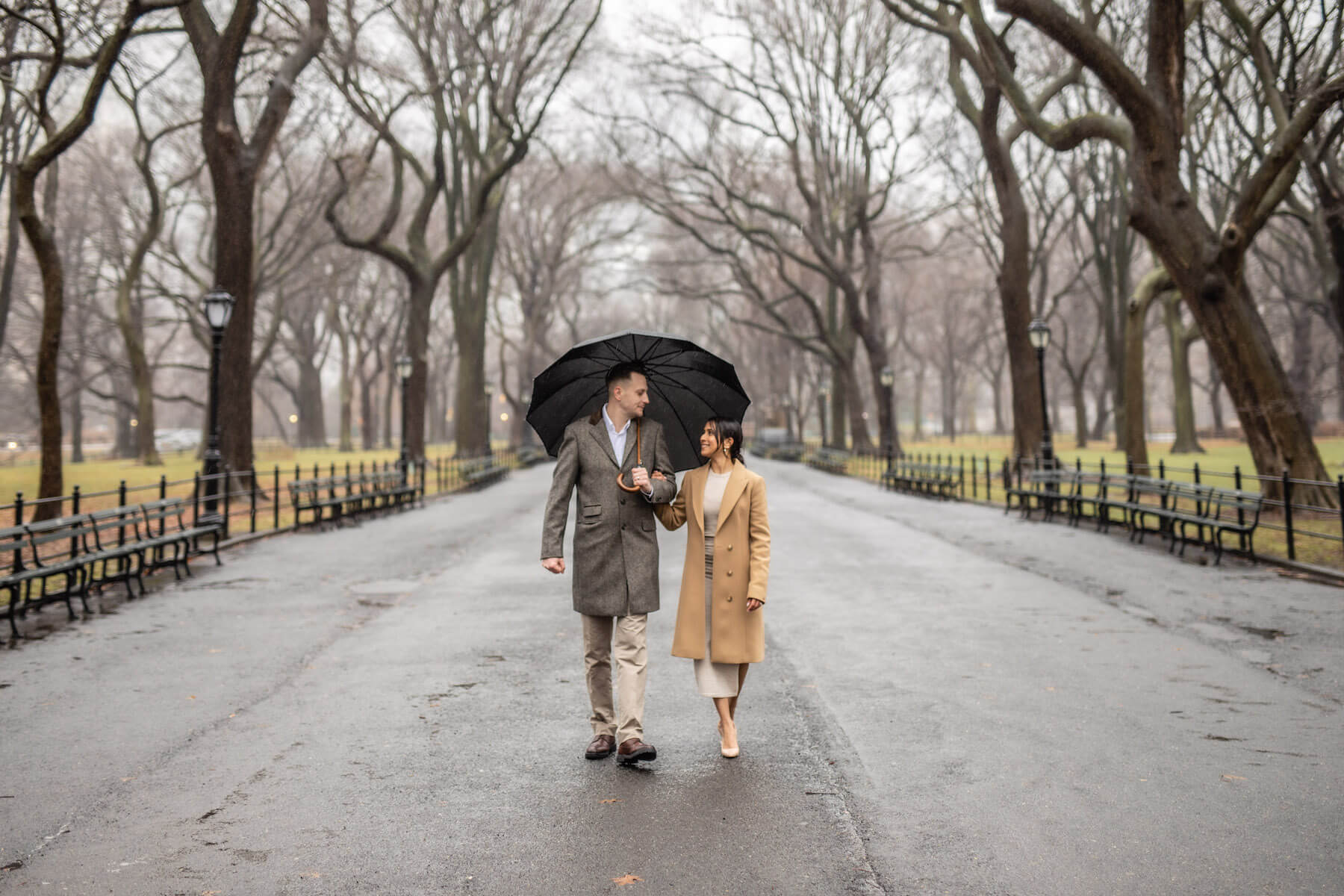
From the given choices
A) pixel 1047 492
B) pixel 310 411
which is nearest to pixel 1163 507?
pixel 1047 492

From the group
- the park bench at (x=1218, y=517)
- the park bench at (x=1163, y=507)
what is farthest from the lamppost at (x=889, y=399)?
the park bench at (x=1218, y=517)

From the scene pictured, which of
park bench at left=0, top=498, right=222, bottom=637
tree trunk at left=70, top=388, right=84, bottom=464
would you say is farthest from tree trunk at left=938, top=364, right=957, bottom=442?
park bench at left=0, top=498, right=222, bottom=637

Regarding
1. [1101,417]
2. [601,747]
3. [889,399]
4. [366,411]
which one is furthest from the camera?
[366,411]

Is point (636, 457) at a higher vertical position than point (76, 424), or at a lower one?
lower

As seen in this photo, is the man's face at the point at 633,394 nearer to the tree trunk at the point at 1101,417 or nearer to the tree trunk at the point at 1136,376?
the tree trunk at the point at 1136,376

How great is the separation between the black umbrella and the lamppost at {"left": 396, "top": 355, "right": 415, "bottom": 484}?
20475mm

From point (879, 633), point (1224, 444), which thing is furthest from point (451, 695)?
point (1224, 444)

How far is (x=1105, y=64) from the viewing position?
15.2 m

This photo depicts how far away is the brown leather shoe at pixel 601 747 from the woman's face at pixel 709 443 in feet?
4.93

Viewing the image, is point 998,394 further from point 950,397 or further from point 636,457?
point 636,457

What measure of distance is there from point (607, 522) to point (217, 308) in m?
13.8

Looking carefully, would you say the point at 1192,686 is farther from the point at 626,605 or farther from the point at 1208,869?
the point at 626,605

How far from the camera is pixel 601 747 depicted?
17.3 ft

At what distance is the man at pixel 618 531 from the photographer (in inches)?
201
